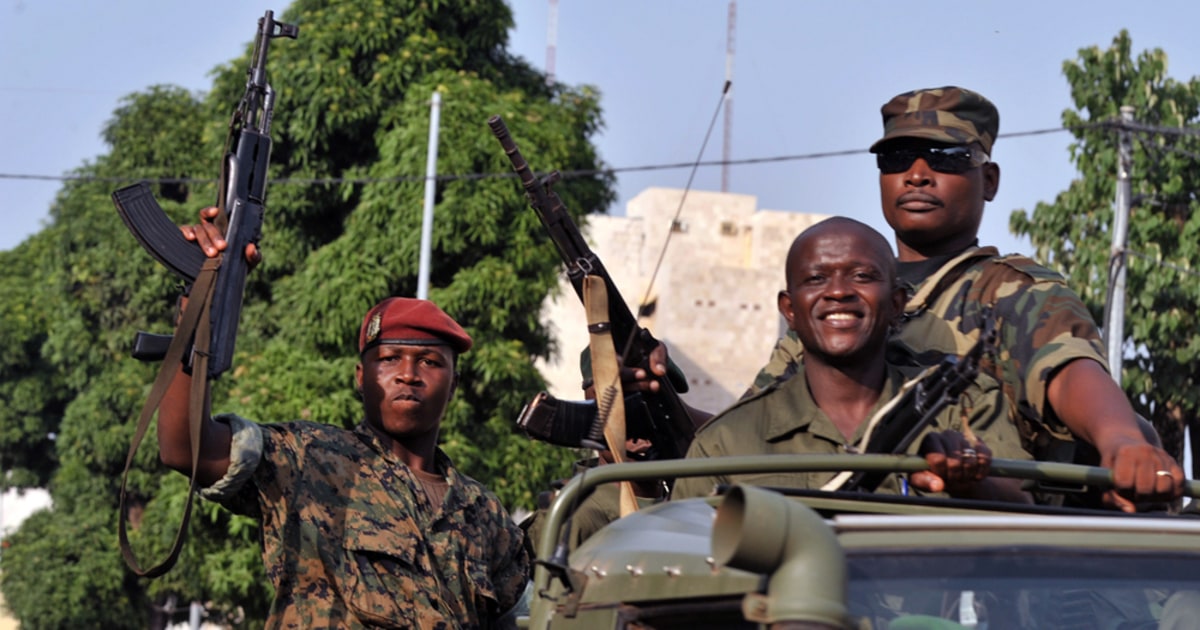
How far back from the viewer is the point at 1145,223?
18.6m

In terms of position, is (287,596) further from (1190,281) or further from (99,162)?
(99,162)

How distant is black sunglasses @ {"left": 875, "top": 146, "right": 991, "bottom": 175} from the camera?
172 inches

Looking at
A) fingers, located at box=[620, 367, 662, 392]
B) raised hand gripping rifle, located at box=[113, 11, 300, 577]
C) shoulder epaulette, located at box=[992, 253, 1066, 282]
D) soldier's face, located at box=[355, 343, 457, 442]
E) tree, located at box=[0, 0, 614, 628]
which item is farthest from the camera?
tree, located at box=[0, 0, 614, 628]

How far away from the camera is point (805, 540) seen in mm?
2238

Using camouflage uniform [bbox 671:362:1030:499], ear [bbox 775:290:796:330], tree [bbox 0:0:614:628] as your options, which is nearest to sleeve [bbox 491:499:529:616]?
camouflage uniform [bbox 671:362:1030:499]

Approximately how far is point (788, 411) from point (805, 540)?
1.56 metres

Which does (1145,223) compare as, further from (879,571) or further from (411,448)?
(879,571)

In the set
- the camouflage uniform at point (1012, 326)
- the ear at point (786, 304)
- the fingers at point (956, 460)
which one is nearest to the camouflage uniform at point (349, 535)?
the camouflage uniform at point (1012, 326)

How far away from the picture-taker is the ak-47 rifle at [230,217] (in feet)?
14.8

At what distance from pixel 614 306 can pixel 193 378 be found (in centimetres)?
114

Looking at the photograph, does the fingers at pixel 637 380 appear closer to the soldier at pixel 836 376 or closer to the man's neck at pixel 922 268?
the man's neck at pixel 922 268

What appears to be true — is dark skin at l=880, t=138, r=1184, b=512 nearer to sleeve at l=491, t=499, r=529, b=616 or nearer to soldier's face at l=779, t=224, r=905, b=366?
soldier's face at l=779, t=224, r=905, b=366

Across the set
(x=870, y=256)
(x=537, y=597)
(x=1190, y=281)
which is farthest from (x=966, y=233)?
(x=1190, y=281)

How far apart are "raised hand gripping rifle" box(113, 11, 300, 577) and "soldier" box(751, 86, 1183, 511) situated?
1356 mm
